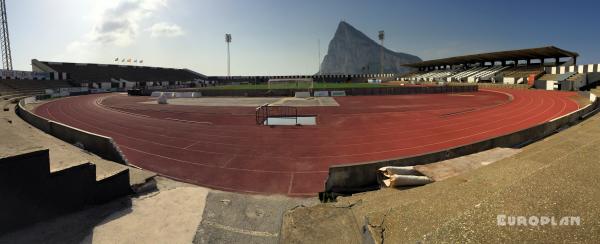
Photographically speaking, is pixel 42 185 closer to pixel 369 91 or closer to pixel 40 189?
pixel 40 189

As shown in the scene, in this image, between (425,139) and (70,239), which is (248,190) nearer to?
(70,239)

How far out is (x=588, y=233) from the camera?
367 centimetres

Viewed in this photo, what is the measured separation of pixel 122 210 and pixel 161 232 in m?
1.72

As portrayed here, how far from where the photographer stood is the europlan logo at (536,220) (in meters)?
3.91

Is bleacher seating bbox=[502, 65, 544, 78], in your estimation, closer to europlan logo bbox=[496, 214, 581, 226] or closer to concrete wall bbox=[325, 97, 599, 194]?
concrete wall bbox=[325, 97, 599, 194]

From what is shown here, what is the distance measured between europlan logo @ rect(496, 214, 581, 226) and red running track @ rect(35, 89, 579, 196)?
5.54 m

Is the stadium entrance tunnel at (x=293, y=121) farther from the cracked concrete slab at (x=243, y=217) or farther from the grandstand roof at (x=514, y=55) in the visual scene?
the grandstand roof at (x=514, y=55)

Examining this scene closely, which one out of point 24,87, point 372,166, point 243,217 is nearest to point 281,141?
point 372,166

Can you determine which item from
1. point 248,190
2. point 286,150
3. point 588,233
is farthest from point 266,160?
point 588,233

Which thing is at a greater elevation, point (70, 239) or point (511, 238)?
point (511, 238)

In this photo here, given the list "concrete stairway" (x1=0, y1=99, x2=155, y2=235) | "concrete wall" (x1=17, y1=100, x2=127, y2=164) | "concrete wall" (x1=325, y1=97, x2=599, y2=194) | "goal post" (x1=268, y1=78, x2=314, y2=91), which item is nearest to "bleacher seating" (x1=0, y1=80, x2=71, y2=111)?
"goal post" (x1=268, y1=78, x2=314, y2=91)

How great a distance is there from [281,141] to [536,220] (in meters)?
12.5

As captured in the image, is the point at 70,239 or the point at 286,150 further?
the point at 286,150

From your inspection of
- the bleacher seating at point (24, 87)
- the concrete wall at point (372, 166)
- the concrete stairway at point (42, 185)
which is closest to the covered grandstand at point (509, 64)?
the concrete wall at point (372, 166)
